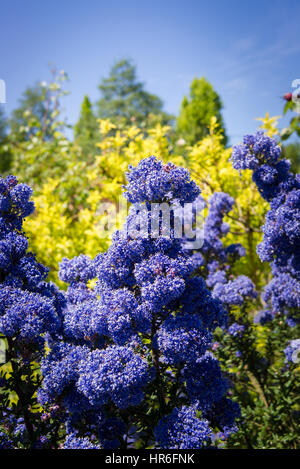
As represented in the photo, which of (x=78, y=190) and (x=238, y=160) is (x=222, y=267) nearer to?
(x=238, y=160)

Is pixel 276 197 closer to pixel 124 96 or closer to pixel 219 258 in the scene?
pixel 219 258

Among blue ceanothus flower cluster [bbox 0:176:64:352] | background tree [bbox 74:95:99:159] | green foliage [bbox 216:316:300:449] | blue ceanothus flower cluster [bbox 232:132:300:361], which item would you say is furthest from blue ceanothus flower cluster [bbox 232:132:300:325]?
background tree [bbox 74:95:99:159]

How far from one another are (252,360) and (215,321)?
151 centimetres

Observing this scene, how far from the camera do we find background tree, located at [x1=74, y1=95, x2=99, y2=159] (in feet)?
77.1

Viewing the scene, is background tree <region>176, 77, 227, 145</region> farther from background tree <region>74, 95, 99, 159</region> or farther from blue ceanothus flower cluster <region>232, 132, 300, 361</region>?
blue ceanothus flower cluster <region>232, 132, 300, 361</region>

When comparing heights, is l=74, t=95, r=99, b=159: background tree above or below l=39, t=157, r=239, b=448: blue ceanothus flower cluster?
above

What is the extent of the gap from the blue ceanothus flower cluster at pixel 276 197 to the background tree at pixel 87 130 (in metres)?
19.3

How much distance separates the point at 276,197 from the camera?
3043mm

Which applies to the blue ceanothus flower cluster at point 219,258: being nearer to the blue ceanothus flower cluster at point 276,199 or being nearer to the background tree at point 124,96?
the blue ceanothus flower cluster at point 276,199

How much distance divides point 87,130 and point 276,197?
89.9 ft

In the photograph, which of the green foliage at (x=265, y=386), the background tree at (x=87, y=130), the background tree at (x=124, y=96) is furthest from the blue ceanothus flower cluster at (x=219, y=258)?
the background tree at (x=124, y=96)

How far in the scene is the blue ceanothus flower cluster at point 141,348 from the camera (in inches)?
76.9

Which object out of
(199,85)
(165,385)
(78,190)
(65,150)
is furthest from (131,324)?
(199,85)

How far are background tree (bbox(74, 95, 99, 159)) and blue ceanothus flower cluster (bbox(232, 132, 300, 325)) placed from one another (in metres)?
19.3
